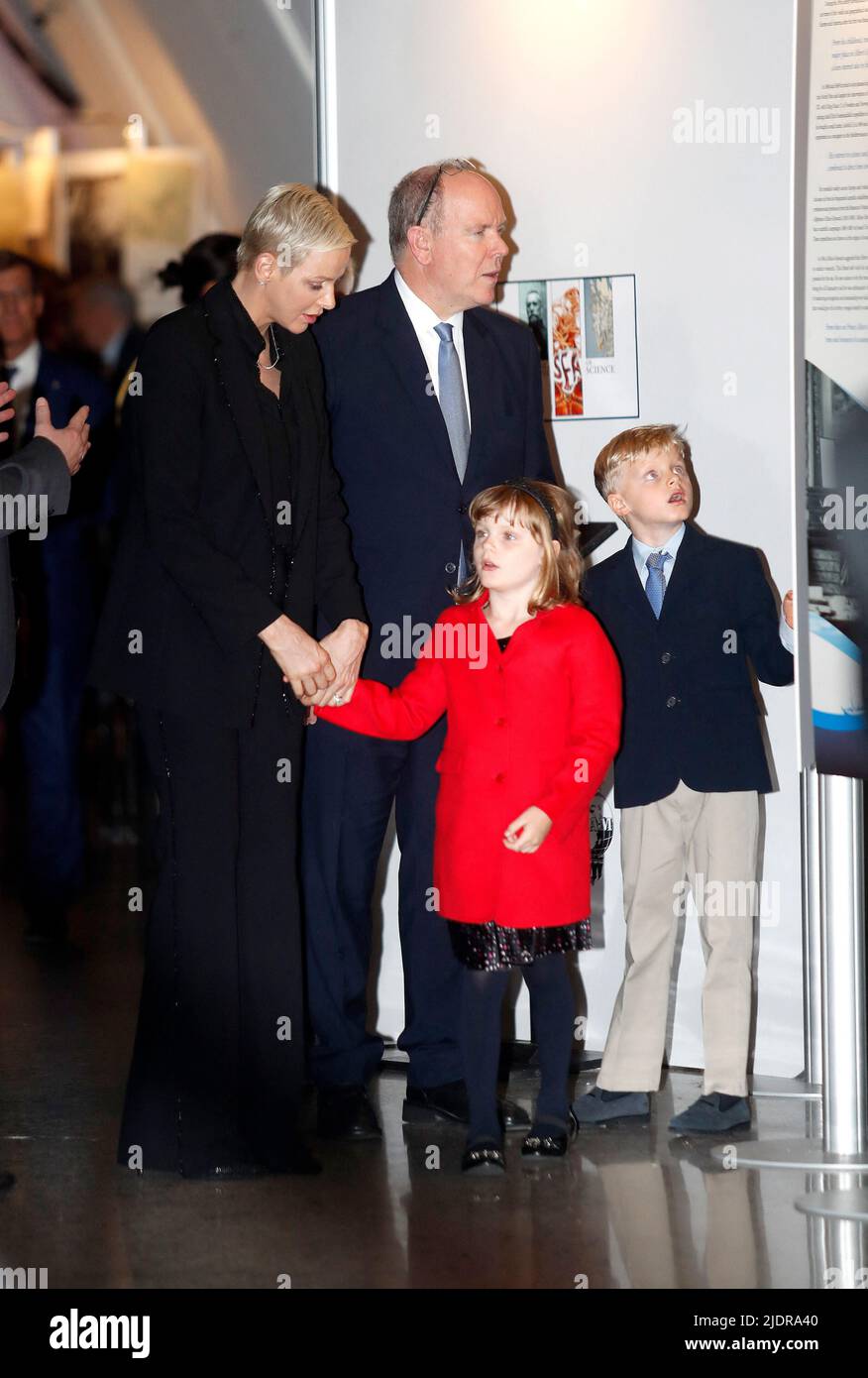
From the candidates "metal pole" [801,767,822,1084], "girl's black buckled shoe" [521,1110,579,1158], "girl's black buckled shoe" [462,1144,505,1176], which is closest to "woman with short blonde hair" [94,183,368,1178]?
"girl's black buckled shoe" [462,1144,505,1176]

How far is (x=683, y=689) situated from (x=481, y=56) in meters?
1.48

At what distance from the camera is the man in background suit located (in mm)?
2807

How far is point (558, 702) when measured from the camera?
298 cm

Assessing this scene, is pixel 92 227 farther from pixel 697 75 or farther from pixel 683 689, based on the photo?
pixel 683 689

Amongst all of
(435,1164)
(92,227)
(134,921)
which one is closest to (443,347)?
(435,1164)

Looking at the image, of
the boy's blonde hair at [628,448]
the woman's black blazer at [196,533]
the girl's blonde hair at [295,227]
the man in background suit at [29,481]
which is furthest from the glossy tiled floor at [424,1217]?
the girl's blonde hair at [295,227]

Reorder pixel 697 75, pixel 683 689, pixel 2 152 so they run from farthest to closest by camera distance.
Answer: pixel 2 152, pixel 697 75, pixel 683 689

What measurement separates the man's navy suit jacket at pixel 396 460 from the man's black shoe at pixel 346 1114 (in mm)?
797

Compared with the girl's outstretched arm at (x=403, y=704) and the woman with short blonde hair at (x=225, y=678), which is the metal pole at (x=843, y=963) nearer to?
the girl's outstretched arm at (x=403, y=704)

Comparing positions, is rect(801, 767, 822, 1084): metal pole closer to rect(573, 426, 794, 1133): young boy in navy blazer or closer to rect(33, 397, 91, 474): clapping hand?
rect(573, 426, 794, 1133): young boy in navy blazer

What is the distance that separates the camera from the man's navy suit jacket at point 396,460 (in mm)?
3242

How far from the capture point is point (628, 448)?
3209 mm

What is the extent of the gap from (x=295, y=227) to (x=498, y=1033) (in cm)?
144

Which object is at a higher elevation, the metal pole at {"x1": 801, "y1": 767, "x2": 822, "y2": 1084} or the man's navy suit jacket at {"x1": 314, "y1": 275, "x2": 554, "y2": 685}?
the man's navy suit jacket at {"x1": 314, "y1": 275, "x2": 554, "y2": 685}
